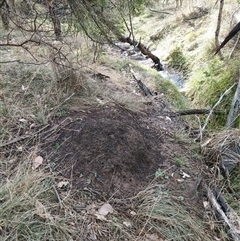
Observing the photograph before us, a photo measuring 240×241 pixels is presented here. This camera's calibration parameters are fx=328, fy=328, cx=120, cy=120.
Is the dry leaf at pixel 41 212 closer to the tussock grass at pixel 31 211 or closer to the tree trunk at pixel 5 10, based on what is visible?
the tussock grass at pixel 31 211

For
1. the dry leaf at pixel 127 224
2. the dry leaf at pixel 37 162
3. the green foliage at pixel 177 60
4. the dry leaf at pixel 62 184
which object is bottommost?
the green foliage at pixel 177 60

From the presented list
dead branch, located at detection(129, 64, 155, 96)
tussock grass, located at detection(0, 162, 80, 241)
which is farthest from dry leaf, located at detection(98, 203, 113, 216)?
dead branch, located at detection(129, 64, 155, 96)

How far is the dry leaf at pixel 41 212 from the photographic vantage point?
2195mm

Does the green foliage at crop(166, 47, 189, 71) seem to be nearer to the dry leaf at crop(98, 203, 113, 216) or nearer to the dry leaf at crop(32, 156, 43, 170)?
the dry leaf at crop(32, 156, 43, 170)

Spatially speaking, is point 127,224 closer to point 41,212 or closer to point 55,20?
point 41,212

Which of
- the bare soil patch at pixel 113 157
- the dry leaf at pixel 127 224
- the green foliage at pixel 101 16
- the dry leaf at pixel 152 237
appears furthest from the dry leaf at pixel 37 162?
the green foliage at pixel 101 16

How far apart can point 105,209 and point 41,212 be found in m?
0.48

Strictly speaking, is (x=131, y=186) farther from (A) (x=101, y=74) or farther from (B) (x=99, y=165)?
(A) (x=101, y=74)

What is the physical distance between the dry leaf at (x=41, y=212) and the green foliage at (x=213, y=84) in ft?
10.2

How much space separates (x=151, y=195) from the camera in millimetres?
2609

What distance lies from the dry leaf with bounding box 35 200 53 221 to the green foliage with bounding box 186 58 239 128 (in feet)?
10.2

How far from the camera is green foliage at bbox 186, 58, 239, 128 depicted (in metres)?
4.97

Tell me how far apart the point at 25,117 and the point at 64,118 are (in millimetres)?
383

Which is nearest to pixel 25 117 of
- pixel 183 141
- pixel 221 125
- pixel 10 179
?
pixel 10 179
